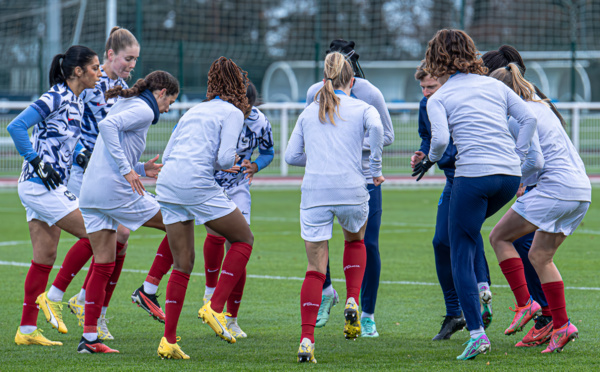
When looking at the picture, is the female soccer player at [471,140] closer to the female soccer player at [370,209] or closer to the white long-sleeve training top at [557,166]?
the white long-sleeve training top at [557,166]

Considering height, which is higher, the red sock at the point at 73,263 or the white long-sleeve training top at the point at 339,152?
the white long-sleeve training top at the point at 339,152

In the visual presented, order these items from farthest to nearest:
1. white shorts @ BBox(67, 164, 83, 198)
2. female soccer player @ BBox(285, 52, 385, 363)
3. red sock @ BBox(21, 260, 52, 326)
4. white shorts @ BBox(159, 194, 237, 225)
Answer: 1. white shorts @ BBox(67, 164, 83, 198)
2. red sock @ BBox(21, 260, 52, 326)
3. white shorts @ BBox(159, 194, 237, 225)
4. female soccer player @ BBox(285, 52, 385, 363)

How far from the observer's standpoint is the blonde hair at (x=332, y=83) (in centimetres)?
514

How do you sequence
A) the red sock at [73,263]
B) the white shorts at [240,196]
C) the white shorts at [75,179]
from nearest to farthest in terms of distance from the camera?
the red sock at [73,263]
the white shorts at [240,196]
the white shorts at [75,179]

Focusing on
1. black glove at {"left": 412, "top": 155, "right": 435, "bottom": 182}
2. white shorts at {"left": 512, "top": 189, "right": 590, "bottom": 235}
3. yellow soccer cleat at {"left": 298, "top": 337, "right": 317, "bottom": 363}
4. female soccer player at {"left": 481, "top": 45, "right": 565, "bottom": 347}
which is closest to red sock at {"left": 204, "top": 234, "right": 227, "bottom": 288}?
yellow soccer cleat at {"left": 298, "top": 337, "right": 317, "bottom": 363}

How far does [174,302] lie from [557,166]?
247 cm

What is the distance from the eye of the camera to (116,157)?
17.3 feet

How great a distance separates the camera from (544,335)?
18.1 feet

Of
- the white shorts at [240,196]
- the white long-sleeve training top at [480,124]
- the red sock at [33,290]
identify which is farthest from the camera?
the white shorts at [240,196]

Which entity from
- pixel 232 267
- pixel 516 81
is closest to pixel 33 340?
pixel 232 267

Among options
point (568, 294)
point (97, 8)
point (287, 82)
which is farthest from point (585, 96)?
point (568, 294)

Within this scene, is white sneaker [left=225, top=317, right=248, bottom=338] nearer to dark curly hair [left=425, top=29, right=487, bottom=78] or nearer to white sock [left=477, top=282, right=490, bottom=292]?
white sock [left=477, top=282, right=490, bottom=292]

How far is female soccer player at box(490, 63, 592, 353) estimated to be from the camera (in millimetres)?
5270

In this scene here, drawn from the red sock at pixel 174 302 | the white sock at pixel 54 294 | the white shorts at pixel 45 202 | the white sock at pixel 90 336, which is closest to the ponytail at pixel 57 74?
the white shorts at pixel 45 202
